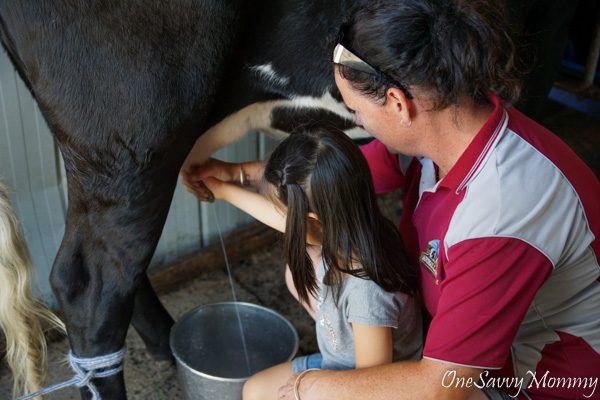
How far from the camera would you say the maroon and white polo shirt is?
1.00 meters

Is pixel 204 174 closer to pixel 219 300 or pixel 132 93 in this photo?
pixel 132 93

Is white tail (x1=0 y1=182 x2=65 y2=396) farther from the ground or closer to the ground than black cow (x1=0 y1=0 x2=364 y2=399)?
closer to the ground

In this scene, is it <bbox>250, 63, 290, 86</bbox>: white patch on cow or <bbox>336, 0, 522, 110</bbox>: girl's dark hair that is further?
<bbox>250, 63, 290, 86</bbox>: white patch on cow

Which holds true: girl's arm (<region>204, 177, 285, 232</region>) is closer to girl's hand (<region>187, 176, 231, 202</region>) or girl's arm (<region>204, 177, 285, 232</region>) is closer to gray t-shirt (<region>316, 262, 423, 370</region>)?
girl's hand (<region>187, 176, 231, 202</region>)

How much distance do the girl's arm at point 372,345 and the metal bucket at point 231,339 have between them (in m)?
0.49

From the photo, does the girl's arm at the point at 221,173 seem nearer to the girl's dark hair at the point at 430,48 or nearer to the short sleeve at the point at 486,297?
the girl's dark hair at the point at 430,48

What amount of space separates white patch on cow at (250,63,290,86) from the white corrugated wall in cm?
69

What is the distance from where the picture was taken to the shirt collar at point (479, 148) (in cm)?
108

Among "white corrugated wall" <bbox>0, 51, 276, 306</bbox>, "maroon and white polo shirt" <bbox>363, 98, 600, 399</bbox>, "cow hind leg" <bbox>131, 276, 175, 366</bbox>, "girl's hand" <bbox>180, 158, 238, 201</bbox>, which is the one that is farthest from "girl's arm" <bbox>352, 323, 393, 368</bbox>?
"white corrugated wall" <bbox>0, 51, 276, 306</bbox>

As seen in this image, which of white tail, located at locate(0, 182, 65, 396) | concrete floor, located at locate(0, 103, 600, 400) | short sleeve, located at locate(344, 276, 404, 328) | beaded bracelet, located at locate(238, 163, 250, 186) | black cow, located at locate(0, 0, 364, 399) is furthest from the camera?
concrete floor, located at locate(0, 103, 600, 400)

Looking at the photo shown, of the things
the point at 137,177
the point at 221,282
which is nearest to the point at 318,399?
the point at 137,177

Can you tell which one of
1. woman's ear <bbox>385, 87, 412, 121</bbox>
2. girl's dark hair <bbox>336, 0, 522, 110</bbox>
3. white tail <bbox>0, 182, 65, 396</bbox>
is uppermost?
girl's dark hair <bbox>336, 0, 522, 110</bbox>

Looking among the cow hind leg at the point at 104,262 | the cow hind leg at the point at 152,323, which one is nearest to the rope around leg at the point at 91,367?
the cow hind leg at the point at 104,262

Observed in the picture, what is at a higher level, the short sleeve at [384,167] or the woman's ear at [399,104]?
the woman's ear at [399,104]
